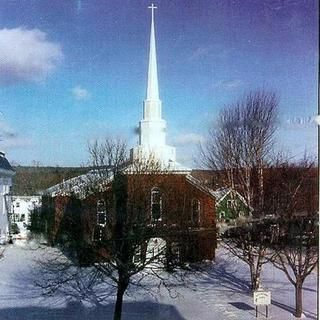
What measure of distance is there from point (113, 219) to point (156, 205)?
13cm

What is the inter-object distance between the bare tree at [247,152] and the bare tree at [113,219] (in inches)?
7.3

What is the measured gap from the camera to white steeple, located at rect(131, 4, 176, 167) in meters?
1.39

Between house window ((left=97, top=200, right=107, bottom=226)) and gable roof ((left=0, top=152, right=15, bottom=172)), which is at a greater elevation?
gable roof ((left=0, top=152, right=15, bottom=172))

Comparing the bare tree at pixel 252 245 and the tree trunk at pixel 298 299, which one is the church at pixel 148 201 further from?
the tree trunk at pixel 298 299

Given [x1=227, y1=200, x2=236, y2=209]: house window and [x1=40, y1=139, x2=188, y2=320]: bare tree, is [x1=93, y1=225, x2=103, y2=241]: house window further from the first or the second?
[x1=227, y1=200, x2=236, y2=209]: house window

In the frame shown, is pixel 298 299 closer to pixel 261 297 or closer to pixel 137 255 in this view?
pixel 261 297

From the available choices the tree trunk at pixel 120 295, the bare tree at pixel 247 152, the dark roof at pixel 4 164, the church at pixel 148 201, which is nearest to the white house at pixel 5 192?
the dark roof at pixel 4 164

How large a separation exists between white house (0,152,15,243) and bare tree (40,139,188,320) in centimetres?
14

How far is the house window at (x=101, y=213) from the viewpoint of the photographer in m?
1.41

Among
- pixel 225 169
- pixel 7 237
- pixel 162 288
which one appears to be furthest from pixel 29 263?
pixel 225 169

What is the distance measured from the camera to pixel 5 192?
4.53ft

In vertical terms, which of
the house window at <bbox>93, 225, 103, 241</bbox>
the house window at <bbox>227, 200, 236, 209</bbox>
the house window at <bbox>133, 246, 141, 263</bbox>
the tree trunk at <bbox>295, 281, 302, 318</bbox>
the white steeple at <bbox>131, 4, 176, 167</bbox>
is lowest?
the tree trunk at <bbox>295, 281, 302, 318</bbox>

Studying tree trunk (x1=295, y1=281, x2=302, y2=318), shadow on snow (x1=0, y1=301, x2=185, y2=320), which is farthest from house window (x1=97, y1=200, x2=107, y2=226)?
tree trunk (x1=295, y1=281, x2=302, y2=318)

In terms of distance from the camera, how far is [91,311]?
1449mm
